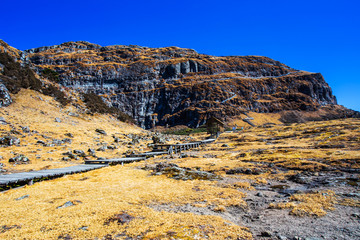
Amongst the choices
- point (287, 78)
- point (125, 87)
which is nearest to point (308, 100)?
point (287, 78)

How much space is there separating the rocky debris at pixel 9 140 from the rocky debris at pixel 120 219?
2068 centimetres

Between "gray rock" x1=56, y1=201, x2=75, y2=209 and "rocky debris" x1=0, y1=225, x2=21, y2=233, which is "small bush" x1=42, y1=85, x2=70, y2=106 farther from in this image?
"rocky debris" x1=0, y1=225, x2=21, y2=233

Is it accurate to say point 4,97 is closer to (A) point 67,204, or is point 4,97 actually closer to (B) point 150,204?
(A) point 67,204

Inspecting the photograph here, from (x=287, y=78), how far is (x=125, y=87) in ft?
505

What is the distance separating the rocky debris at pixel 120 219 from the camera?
20.9ft

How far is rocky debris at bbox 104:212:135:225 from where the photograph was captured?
636cm

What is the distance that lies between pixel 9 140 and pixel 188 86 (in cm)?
15606

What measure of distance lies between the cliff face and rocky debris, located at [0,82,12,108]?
120m

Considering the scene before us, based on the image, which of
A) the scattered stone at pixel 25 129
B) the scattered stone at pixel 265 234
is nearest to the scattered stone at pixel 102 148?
the scattered stone at pixel 25 129

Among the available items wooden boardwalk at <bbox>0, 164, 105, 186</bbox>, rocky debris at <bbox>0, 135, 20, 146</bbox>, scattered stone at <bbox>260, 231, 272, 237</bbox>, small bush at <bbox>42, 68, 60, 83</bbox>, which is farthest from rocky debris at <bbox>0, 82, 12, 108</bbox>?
scattered stone at <bbox>260, 231, 272, 237</bbox>

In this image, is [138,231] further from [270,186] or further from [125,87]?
[125,87]

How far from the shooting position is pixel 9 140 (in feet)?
66.4

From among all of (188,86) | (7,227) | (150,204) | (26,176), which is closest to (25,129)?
(26,176)

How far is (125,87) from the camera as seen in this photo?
176m
